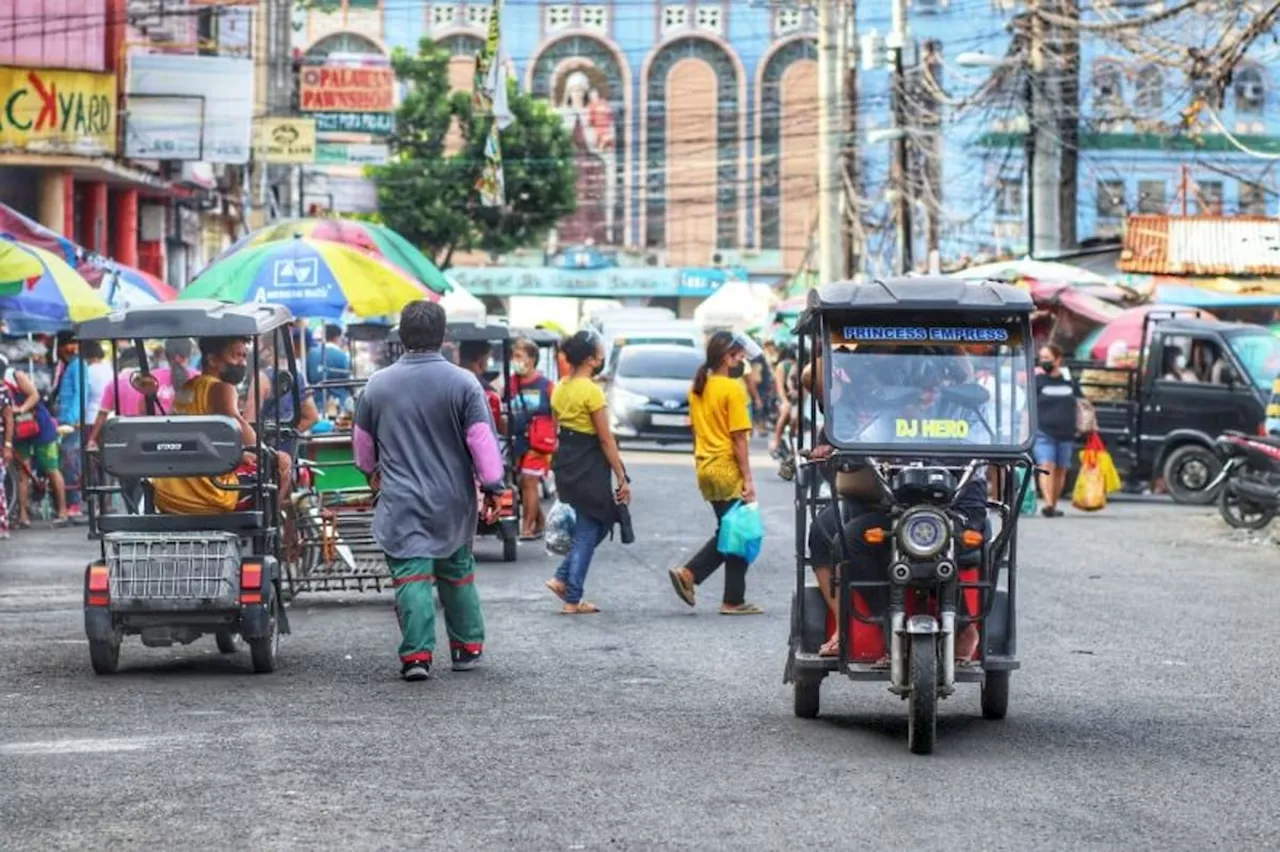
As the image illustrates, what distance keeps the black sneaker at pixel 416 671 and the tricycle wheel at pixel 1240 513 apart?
1295cm

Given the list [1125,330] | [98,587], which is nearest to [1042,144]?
[1125,330]

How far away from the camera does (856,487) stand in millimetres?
9602

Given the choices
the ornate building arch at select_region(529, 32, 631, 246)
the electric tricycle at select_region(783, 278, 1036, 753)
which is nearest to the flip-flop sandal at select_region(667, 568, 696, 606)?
the electric tricycle at select_region(783, 278, 1036, 753)

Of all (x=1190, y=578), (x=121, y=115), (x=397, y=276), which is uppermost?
(x=121, y=115)

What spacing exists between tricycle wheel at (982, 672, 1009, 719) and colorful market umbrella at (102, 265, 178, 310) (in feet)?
58.6

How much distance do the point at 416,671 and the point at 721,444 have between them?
143 inches

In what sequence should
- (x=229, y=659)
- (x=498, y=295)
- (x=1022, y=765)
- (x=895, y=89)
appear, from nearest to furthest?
(x=1022, y=765), (x=229, y=659), (x=895, y=89), (x=498, y=295)

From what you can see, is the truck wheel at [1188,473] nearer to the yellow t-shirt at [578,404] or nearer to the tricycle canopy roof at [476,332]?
the tricycle canopy roof at [476,332]

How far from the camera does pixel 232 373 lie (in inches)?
489

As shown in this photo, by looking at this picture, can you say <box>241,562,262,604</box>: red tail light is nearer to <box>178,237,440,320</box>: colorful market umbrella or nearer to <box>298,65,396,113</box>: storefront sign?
<box>178,237,440,320</box>: colorful market umbrella

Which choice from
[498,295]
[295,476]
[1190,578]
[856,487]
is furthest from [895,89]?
[498,295]

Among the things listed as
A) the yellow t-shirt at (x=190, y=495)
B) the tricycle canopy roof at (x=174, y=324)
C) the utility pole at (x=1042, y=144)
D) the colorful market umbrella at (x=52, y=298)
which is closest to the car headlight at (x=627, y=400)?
the utility pole at (x=1042, y=144)

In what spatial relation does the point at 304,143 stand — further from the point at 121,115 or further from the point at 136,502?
the point at 136,502

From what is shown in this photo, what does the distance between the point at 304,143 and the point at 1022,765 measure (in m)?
37.2
